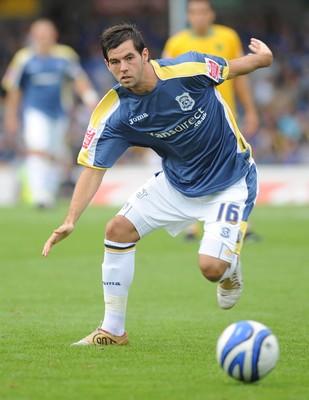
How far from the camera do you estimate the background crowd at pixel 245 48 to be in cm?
2503

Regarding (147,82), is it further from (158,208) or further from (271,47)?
(271,47)

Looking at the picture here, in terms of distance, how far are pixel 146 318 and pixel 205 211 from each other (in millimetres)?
1621

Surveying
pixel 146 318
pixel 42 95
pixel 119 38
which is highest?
pixel 119 38

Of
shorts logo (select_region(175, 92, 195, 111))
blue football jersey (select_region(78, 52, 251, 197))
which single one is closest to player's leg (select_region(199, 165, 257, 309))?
blue football jersey (select_region(78, 52, 251, 197))

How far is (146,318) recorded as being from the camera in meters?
8.92

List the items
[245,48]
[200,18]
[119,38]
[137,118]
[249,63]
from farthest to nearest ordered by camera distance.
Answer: [245,48]
[200,18]
[249,63]
[137,118]
[119,38]

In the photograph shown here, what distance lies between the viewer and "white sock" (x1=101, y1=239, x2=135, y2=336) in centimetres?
751

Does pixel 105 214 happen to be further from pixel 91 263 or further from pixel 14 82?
pixel 91 263

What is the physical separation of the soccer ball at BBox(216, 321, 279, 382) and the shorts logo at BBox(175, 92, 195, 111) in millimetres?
1859

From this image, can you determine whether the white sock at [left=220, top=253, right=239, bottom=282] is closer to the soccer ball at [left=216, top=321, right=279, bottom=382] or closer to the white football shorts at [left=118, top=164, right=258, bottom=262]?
the white football shorts at [left=118, top=164, right=258, bottom=262]

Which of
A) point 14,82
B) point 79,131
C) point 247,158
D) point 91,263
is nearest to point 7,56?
point 79,131

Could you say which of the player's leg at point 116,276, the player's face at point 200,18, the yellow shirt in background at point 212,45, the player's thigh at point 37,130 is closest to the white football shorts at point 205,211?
the player's leg at point 116,276

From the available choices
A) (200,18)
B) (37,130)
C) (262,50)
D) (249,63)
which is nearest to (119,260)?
(249,63)

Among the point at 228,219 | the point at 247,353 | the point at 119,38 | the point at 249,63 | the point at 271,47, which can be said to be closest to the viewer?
the point at 247,353
